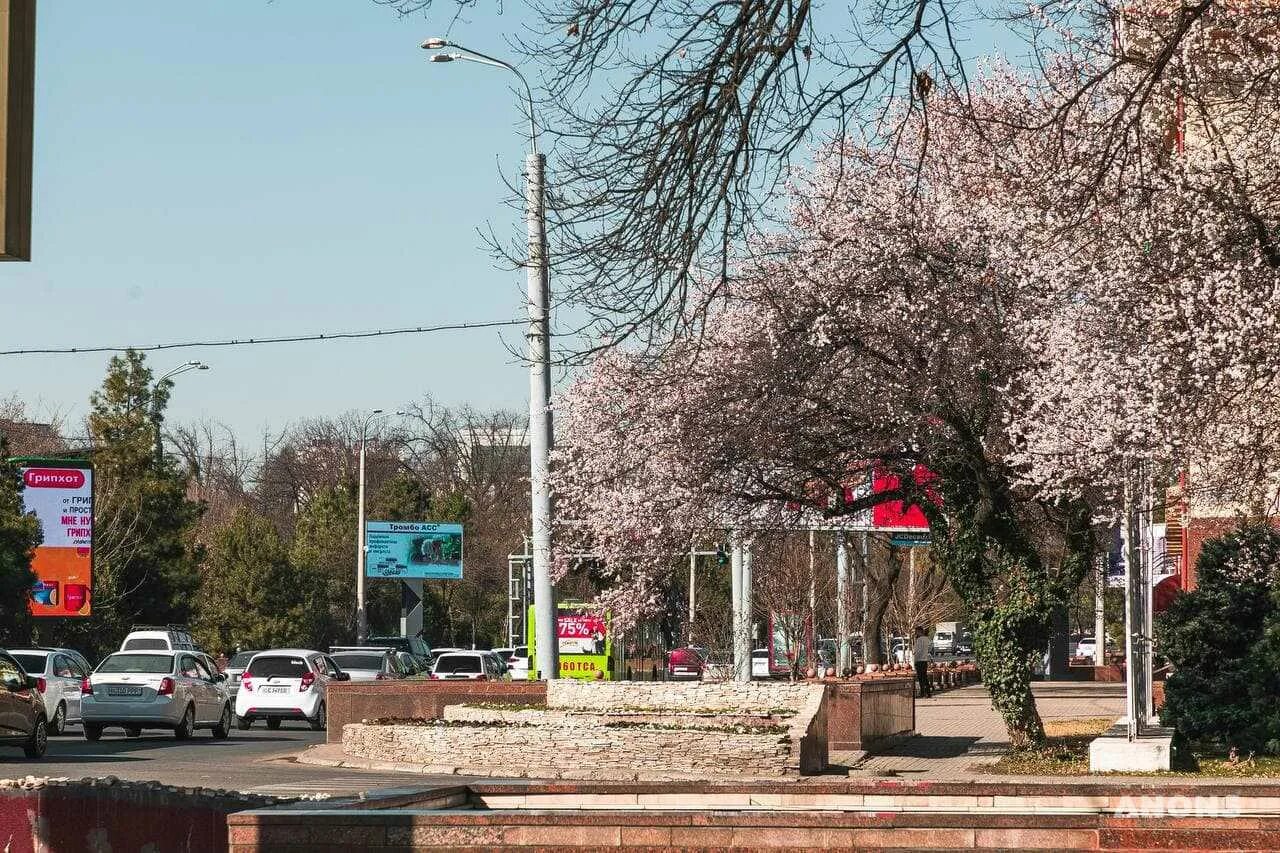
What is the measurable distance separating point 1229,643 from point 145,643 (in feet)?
91.0

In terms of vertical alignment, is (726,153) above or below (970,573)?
above

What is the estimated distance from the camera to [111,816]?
417 inches

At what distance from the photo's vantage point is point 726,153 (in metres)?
11.9

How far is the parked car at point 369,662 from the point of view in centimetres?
4022

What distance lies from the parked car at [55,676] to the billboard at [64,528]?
13.8 m

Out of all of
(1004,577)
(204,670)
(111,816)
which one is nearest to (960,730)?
(1004,577)

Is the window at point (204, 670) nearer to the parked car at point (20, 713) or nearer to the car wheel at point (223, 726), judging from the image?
the car wheel at point (223, 726)

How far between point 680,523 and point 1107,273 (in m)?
7.75

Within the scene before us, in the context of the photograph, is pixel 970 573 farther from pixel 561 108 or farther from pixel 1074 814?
pixel 1074 814

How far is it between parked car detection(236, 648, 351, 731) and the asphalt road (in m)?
2.68

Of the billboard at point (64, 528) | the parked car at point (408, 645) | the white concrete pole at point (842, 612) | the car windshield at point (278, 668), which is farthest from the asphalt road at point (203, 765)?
the parked car at point (408, 645)

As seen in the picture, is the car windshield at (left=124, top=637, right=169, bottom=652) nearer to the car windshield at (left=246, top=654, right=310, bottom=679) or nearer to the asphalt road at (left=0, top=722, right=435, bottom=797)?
the car windshield at (left=246, top=654, right=310, bottom=679)

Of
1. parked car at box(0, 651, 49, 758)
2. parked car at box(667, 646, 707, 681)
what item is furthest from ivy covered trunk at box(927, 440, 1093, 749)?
parked car at box(667, 646, 707, 681)

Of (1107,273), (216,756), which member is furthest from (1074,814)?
(216,756)
